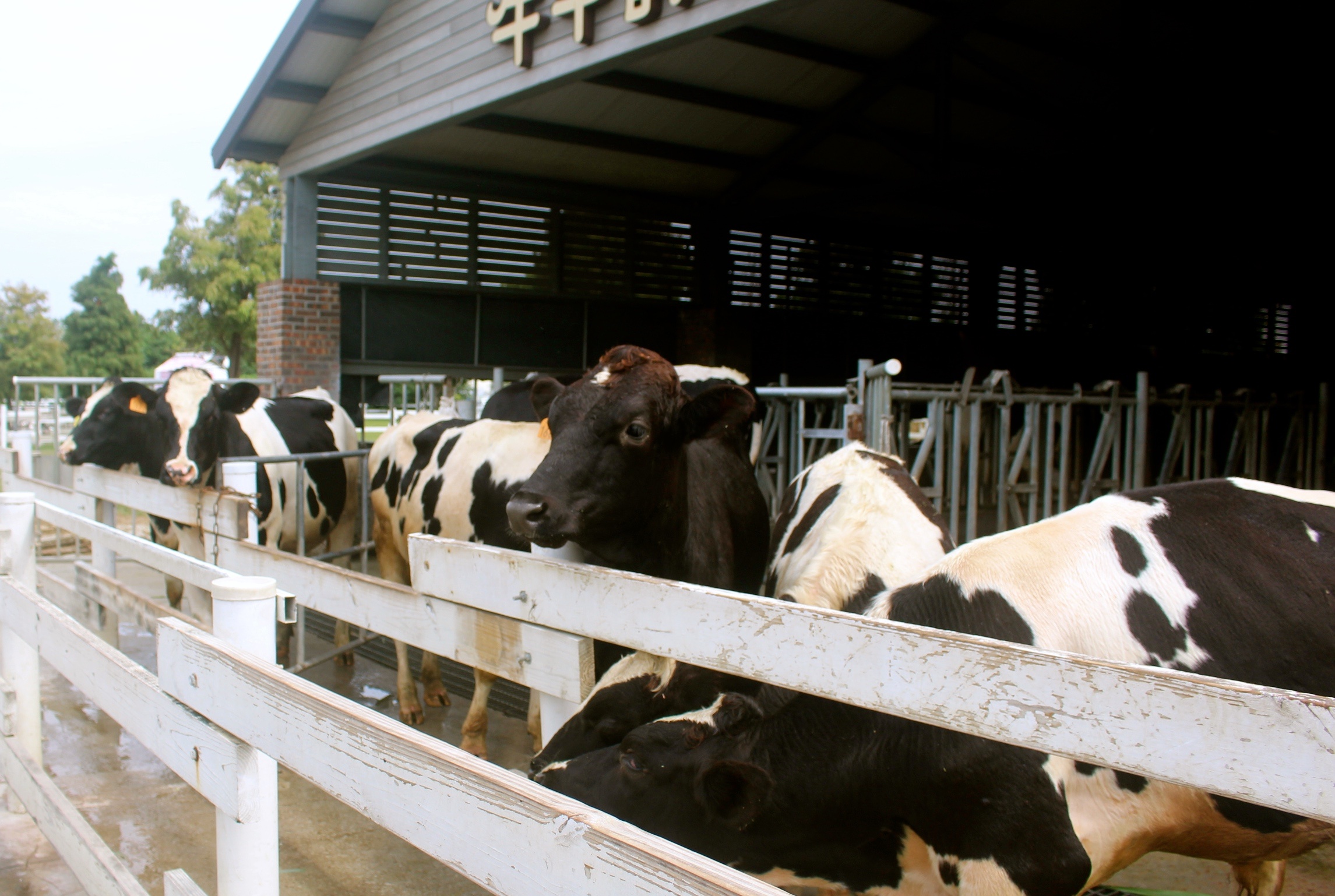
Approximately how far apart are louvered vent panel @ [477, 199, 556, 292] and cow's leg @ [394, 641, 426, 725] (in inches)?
269

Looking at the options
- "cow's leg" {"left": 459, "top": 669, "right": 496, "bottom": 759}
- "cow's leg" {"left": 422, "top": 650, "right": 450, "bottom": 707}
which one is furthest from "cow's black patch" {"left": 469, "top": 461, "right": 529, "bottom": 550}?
"cow's leg" {"left": 422, "top": 650, "right": 450, "bottom": 707}

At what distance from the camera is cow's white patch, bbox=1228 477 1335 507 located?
8.42ft

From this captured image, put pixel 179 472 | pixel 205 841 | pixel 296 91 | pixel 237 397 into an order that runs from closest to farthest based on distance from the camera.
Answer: pixel 205 841, pixel 179 472, pixel 237 397, pixel 296 91

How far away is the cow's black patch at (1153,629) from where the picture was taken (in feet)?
7.22

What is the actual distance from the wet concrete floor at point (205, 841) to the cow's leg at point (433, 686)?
1.37 ft

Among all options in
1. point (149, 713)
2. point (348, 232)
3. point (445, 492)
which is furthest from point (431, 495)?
point (348, 232)

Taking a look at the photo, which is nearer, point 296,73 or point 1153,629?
point 1153,629

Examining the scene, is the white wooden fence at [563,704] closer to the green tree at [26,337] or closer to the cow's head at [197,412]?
the cow's head at [197,412]

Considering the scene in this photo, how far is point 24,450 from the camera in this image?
229 inches

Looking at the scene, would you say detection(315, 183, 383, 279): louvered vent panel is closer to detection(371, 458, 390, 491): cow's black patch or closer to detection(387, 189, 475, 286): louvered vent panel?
detection(387, 189, 475, 286): louvered vent panel

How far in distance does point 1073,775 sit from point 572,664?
1099 mm

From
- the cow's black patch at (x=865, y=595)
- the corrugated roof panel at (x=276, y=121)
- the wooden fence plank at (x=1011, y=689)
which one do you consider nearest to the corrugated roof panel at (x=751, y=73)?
the corrugated roof panel at (x=276, y=121)

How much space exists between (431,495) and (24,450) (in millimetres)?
2704

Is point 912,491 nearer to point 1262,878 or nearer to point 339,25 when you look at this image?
point 1262,878
